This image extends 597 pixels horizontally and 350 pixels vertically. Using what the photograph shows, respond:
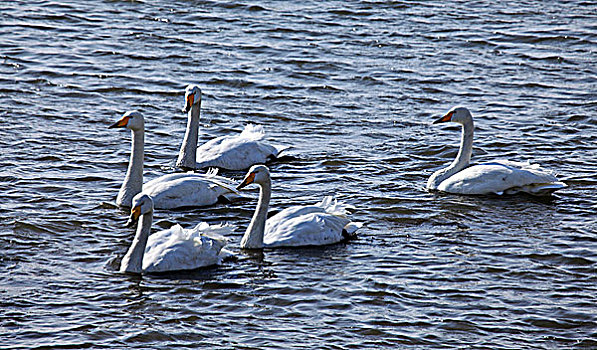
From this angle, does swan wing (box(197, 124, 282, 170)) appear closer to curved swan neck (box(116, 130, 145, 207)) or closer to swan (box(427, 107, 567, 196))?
curved swan neck (box(116, 130, 145, 207))

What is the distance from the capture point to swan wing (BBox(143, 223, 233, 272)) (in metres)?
9.42

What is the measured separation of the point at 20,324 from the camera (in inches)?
328

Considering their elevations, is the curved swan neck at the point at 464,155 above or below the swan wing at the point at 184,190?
above

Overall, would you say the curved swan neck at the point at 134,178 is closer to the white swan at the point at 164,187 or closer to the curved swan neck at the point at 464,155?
the white swan at the point at 164,187

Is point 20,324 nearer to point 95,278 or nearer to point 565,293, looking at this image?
point 95,278

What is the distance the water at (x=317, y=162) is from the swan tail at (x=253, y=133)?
0.49 meters

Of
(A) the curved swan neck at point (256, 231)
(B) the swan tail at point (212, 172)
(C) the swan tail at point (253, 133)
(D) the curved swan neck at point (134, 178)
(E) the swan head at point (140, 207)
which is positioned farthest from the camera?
(C) the swan tail at point (253, 133)

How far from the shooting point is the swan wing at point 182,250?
9.42m

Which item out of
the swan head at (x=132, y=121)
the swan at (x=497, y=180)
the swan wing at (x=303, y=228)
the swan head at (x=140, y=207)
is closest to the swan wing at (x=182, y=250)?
the swan head at (x=140, y=207)

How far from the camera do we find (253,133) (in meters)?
13.2

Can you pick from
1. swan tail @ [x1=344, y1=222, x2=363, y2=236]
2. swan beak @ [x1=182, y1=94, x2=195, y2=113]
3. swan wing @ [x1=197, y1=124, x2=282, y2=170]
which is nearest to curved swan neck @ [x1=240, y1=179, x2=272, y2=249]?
swan tail @ [x1=344, y1=222, x2=363, y2=236]

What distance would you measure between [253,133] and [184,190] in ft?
7.67

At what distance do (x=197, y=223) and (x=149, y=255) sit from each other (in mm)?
1375

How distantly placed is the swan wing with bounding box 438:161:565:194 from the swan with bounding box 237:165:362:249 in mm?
1979
